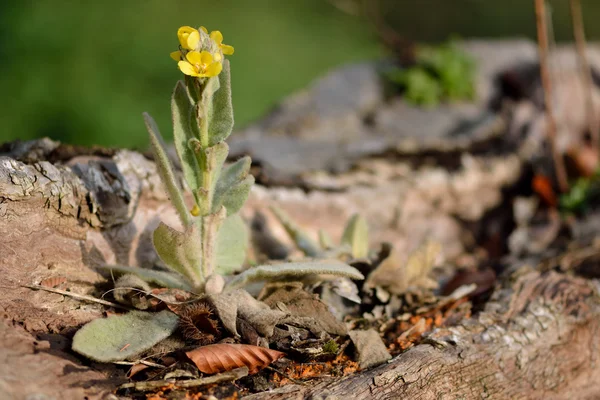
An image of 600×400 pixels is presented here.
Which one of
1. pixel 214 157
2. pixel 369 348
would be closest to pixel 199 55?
pixel 214 157

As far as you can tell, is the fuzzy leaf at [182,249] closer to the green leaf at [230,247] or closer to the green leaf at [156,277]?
the green leaf at [156,277]

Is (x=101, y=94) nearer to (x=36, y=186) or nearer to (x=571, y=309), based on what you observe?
(x=36, y=186)

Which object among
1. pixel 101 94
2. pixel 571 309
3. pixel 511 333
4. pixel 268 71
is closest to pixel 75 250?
pixel 511 333

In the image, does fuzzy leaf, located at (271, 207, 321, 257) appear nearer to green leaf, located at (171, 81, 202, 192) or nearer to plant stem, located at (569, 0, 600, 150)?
green leaf, located at (171, 81, 202, 192)

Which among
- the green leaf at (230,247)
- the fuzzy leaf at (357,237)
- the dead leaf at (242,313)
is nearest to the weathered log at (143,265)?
the dead leaf at (242,313)

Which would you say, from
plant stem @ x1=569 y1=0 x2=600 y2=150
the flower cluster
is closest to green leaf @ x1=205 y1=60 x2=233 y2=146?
the flower cluster

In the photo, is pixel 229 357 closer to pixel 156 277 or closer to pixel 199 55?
pixel 156 277
